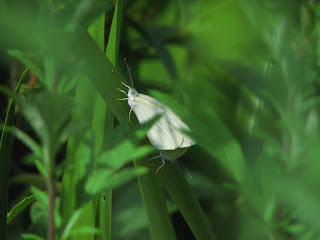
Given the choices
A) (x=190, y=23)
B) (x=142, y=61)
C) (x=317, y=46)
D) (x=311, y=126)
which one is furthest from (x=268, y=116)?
(x=190, y=23)

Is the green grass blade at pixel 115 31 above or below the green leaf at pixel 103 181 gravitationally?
above

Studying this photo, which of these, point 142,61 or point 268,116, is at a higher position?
point 142,61

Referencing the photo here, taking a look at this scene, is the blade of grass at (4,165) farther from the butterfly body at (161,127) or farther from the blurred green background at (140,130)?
the butterfly body at (161,127)

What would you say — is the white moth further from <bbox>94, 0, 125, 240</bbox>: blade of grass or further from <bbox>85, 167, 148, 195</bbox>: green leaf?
<bbox>85, 167, 148, 195</bbox>: green leaf

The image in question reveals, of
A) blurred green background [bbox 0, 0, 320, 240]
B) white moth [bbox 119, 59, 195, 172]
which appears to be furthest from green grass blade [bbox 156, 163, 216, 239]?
white moth [bbox 119, 59, 195, 172]

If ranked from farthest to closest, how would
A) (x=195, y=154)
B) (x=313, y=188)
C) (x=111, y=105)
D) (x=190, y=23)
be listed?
1. (x=190, y=23)
2. (x=195, y=154)
3. (x=111, y=105)
4. (x=313, y=188)

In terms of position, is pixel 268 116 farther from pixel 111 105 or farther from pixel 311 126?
pixel 111 105

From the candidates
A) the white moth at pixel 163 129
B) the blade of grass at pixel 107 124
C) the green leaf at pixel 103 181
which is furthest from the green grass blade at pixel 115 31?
the green leaf at pixel 103 181

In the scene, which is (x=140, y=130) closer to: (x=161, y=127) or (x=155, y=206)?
(x=155, y=206)
